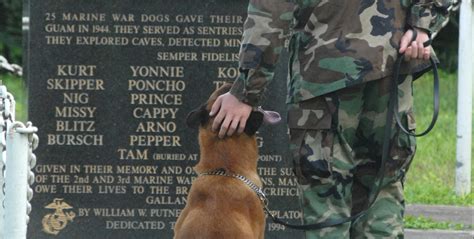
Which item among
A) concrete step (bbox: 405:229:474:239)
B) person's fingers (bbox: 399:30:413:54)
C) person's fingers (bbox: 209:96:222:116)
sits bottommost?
concrete step (bbox: 405:229:474:239)

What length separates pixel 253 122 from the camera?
5188 millimetres

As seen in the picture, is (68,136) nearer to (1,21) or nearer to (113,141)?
(113,141)

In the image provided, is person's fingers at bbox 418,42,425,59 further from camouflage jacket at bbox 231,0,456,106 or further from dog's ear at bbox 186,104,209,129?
dog's ear at bbox 186,104,209,129

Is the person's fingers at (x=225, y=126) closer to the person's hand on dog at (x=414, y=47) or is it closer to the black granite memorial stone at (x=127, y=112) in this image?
the person's hand on dog at (x=414, y=47)

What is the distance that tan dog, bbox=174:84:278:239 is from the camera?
5.14m

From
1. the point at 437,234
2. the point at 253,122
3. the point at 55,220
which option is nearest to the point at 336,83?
the point at 253,122

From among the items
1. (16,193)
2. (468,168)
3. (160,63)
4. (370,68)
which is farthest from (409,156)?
(468,168)

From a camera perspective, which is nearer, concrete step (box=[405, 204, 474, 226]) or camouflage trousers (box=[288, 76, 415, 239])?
camouflage trousers (box=[288, 76, 415, 239])

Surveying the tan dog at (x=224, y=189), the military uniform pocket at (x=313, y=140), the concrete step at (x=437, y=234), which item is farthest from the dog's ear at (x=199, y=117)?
the concrete step at (x=437, y=234)

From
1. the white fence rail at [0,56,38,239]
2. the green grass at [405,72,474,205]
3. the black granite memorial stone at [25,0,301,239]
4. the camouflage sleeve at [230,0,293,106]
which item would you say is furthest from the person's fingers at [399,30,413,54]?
the green grass at [405,72,474,205]

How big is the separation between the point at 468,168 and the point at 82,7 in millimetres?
3452

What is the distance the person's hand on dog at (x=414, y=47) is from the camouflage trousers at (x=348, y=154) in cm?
13

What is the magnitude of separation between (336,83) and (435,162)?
243 inches

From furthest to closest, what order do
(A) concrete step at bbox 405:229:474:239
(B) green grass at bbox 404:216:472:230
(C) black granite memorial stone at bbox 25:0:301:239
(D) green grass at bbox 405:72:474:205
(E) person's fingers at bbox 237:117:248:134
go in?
(D) green grass at bbox 405:72:474:205 → (B) green grass at bbox 404:216:472:230 → (A) concrete step at bbox 405:229:474:239 → (C) black granite memorial stone at bbox 25:0:301:239 → (E) person's fingers at bbox 237:117:248:134
